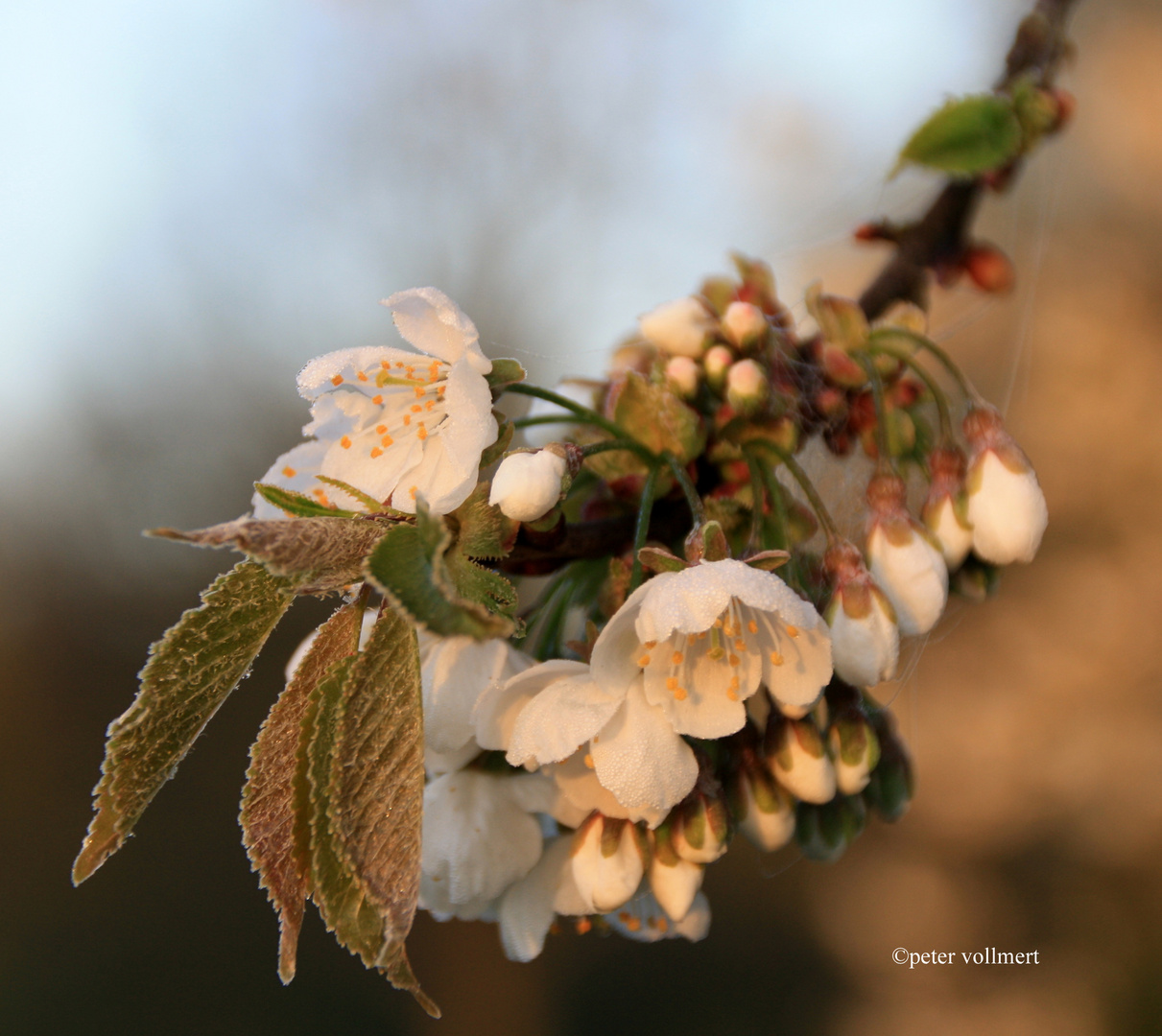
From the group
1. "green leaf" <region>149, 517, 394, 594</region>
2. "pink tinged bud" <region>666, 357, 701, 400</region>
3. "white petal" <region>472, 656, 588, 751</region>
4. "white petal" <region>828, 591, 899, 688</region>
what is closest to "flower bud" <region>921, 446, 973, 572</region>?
"white petal" <region>828, 591, 899, 688</region>

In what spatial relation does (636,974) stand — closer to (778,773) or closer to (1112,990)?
(1112,990)

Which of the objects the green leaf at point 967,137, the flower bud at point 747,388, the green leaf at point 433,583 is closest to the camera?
the green leaf at point 433,583

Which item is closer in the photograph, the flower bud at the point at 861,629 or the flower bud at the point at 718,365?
the flower bud at the point at 861,629

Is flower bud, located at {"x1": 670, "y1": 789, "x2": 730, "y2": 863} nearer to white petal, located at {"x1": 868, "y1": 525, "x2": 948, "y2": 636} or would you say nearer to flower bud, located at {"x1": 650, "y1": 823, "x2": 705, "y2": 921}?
flower bud, located at {"x1": 650, "y1": 823, "x2": 705, "y2": 921}

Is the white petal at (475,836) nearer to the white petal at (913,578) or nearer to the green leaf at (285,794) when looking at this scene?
the green leaf at (285,794)

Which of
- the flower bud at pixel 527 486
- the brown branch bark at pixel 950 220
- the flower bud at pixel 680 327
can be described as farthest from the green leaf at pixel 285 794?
the brown branch bark at pixel 950 220

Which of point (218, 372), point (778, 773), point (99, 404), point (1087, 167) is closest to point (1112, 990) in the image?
point (1087, 167)
